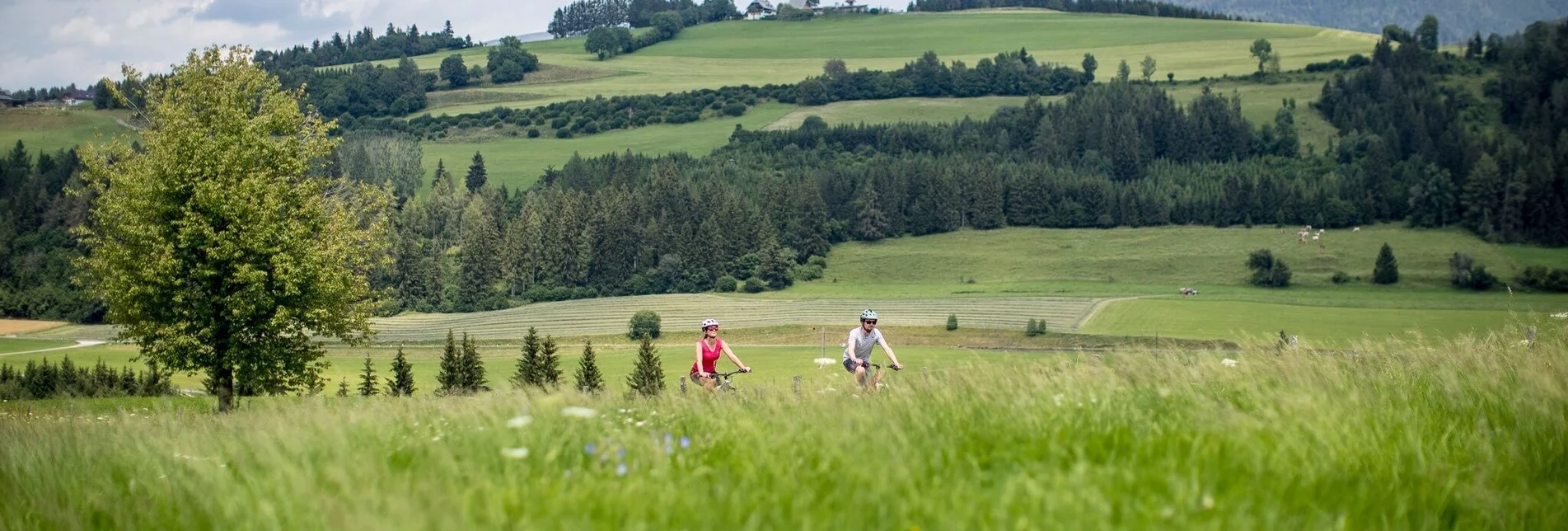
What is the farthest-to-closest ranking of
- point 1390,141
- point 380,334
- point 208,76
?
point 1390,141
point 380,334
point 208,76

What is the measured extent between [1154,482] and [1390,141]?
207972 millimetres

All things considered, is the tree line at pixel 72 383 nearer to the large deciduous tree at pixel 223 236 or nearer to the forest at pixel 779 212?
the large deciduous tree at pixel 223 236

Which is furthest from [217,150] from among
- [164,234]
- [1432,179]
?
[1432,179]

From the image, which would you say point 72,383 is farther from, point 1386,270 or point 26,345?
point 1386,270

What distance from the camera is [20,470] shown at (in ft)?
30.9

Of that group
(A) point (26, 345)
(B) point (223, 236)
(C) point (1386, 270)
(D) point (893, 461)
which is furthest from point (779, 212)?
(D) point (893, 461)

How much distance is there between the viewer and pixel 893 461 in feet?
25.0

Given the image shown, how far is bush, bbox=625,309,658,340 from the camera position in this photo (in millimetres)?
120000

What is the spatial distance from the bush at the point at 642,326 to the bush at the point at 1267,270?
61.6 metres

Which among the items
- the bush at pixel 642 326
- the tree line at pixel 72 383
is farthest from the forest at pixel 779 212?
the tree line at pixel 72 383

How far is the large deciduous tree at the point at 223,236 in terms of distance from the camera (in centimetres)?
3597

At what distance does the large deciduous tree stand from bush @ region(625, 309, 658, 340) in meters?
79.4

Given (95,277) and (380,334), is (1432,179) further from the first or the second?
(95,277)

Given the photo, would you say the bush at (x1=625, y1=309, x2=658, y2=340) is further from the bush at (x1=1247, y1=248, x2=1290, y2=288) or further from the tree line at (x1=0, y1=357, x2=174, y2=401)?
the bush at (x1=1247, y1=248, x2=1290, y2=288)
